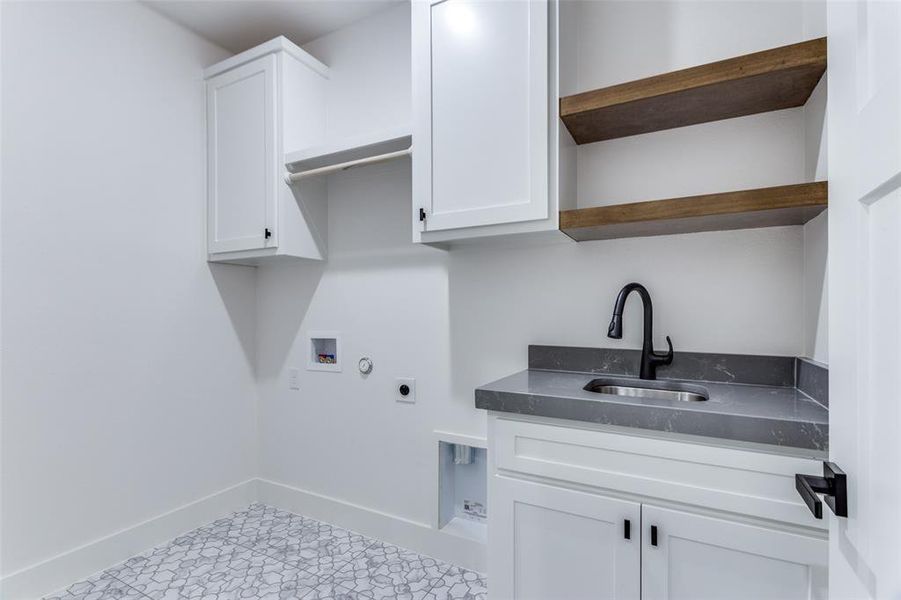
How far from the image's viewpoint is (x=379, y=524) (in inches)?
91.7

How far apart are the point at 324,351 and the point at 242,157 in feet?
3.57

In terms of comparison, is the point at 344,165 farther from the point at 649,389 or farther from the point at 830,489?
the point at 830,489

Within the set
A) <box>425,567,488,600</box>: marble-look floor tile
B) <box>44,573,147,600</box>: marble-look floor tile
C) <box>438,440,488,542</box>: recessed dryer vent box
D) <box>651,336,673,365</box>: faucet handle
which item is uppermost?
<box>651,336,673,365</box>: faucet handle

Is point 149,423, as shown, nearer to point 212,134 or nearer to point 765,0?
point 212,134

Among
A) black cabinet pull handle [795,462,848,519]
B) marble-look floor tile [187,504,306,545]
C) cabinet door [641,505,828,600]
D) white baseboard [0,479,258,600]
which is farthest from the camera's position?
marble-look floor tile [187,504,306,545]

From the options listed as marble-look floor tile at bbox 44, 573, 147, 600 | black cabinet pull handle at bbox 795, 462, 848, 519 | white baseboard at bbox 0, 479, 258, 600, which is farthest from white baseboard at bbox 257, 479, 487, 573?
black cabinet pull handle at bbox 795, 462, 848, 519

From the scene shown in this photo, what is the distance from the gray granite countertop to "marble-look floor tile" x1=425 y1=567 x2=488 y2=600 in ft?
3.09

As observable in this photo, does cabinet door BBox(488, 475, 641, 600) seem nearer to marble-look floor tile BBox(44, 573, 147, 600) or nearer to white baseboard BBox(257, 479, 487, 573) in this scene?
white baseboard BBox(257, 479, 487, 573)

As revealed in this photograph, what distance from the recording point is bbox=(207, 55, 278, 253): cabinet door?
2.27 meters

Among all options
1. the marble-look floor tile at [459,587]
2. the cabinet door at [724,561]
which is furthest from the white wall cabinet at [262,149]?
the cabinet door at [724,561]

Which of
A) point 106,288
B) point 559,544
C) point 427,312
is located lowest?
point 559,544

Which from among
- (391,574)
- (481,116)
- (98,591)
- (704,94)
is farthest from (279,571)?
(704,94)

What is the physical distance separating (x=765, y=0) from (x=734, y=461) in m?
1.51

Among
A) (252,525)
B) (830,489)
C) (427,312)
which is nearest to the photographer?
(830,489)
